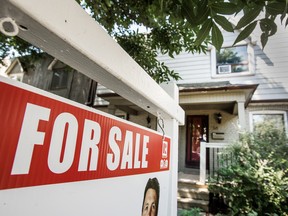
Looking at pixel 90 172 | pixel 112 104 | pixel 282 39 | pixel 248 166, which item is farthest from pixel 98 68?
pixel 282 39

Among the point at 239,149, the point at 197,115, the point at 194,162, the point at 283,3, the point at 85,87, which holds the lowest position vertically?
the point at 194,162

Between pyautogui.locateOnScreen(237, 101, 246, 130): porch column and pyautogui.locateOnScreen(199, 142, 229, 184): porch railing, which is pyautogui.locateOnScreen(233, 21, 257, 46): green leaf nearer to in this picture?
pyautogui.locateOnScreen(199, 142, 229, 184): porch railing

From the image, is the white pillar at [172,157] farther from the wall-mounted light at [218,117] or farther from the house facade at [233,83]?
the wall-mounted light at [218,117]

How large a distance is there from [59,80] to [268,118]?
10.2 metres

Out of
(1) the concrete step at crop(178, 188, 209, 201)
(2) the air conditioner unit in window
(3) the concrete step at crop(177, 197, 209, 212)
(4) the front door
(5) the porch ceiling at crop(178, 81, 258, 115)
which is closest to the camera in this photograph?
(3) the concrete step at crop(177, 197, 209, 212)

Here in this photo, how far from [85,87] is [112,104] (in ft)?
10.5

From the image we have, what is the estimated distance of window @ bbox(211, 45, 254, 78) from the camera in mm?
7652

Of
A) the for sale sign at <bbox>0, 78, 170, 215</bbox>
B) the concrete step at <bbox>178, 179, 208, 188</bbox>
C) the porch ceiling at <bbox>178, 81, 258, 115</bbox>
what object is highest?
the porch ceiling at <bbox>178, 81, 258, 115</bbox>

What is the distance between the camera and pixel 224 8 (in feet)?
3.08

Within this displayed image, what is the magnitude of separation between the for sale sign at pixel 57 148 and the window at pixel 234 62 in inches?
306

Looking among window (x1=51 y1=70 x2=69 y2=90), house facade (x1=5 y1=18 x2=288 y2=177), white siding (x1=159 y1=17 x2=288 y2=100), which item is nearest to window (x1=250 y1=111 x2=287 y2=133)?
house facade (x1=5 y1=18 x2=288 y2=177)

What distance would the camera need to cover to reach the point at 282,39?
7625mm

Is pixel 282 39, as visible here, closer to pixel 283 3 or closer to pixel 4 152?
pixel 283 3

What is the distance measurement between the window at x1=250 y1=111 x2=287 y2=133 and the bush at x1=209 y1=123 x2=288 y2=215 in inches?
82.1
